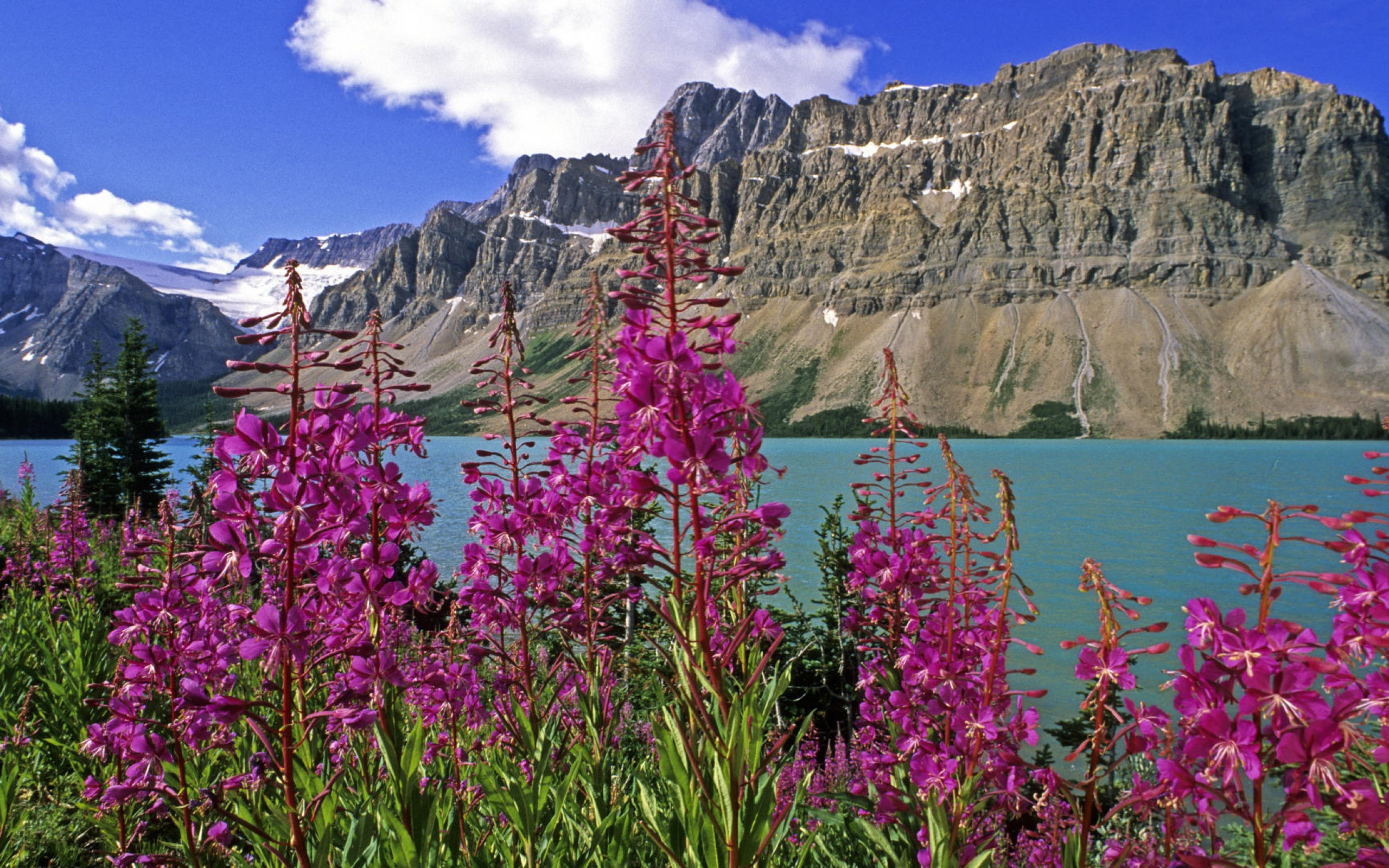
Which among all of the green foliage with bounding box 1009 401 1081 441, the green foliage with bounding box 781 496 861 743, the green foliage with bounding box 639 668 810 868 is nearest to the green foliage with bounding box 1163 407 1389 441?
the green foliage with bounding box 1009 401 1081 441

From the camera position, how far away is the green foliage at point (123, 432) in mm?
20719

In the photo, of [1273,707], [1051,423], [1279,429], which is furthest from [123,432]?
[1279,429]

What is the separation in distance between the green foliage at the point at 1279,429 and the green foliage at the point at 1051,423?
1796 centimetres

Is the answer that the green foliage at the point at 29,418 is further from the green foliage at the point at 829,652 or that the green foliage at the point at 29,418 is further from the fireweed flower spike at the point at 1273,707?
the fireweed flower spike at the point at 1273,707

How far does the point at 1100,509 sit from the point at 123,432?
54.6m

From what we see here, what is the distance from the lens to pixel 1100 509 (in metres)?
48.4

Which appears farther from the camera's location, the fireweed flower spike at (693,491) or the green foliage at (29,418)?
the green foliage at (29,418)

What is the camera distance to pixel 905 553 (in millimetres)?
4469

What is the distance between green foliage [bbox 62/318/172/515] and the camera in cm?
2072

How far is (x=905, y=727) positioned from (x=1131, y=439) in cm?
17186

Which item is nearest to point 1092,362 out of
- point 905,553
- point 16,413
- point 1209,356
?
point 1209,356

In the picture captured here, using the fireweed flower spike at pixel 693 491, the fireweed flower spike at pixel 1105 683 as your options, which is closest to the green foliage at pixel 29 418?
the fireweed flower spike at pixel 693 491

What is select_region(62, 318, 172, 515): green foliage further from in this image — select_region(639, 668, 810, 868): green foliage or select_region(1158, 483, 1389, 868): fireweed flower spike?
select_region(1158, 483, 1389, 868): fireweed flower spike

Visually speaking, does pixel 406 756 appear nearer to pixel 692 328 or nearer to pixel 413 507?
pixel 413 507
